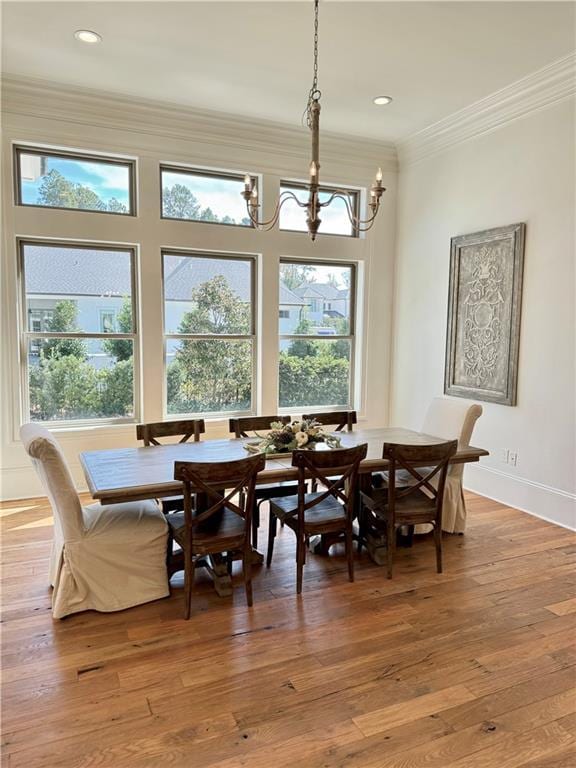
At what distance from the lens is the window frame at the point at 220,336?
4.96 meters

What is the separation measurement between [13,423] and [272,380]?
2.44 m

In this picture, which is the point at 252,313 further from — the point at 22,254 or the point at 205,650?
the point at 205,650

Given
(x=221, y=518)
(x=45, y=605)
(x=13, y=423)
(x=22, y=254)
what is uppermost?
(x=22, y=254)

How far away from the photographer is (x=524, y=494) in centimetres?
432

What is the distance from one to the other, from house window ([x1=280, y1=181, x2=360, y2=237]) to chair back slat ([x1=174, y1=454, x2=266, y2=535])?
11.0 feet

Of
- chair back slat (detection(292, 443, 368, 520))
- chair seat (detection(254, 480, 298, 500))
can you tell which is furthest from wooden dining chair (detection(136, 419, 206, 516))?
chair back slat (detection(292, 443, 368, 520))

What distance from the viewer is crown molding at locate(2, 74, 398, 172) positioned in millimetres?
4238

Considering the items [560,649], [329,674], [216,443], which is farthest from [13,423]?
[560,649]

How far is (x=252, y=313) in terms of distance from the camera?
17.6ft

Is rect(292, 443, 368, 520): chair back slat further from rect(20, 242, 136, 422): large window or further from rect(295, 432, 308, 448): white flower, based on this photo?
rect(20, 242, 136, 422): large window

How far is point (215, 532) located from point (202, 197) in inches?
138

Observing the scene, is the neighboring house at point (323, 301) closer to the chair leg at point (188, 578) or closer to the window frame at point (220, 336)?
the window frame at point (220, 336)

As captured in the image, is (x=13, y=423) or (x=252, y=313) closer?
(x=13, y=423)

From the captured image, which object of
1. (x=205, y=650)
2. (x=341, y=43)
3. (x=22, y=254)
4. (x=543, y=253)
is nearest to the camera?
(x=205, y=650)
